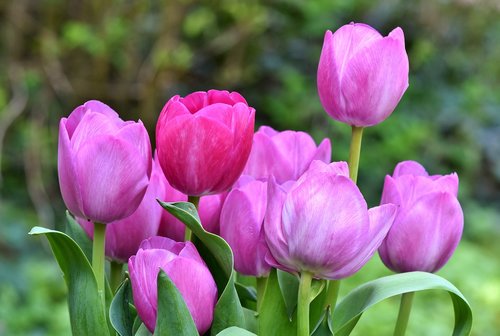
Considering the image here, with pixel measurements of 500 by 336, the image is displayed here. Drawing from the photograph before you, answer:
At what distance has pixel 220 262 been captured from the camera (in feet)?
1.34

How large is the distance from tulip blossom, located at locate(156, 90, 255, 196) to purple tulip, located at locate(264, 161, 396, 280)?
0.04m

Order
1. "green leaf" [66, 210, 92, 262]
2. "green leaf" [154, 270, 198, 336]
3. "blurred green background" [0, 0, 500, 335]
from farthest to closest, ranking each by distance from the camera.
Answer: "blurred green background" [0, 0, 500, 335]
"green leaf" [66, 210, 92, 262]
"green leaf" [154, 270, 198, 336]

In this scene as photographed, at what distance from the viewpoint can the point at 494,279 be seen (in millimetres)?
2545

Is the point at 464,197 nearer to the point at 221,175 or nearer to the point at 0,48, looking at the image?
the point at 0,48

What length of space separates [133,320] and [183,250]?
0.07m

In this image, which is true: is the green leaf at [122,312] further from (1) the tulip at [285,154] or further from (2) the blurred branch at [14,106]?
(2) the blurred branch at [14,106]

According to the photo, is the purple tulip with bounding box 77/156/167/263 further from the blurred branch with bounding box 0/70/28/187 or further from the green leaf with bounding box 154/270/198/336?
the blurred branch with bounding box 0/70/28/187

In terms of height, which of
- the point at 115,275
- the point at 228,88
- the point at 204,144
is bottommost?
the point at 228,88

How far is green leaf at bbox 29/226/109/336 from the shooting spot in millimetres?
416

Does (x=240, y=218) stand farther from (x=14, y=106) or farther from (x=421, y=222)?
(x=14, y=106)

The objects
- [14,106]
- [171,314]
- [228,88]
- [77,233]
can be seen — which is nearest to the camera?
[171,314]

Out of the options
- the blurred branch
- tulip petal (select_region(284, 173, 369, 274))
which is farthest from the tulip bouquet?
the blurred branch

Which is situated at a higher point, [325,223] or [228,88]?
[325,223]

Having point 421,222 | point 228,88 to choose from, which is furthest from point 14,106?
point 421,222
